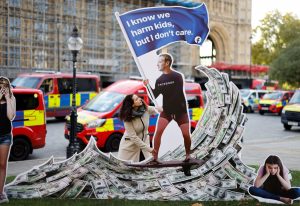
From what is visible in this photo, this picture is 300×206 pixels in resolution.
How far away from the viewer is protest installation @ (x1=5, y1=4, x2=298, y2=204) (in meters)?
6.81

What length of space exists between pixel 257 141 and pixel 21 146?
791 centimetres

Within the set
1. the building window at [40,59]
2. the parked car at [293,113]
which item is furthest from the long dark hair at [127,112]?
the building window at [40,59]

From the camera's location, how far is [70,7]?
3544cm

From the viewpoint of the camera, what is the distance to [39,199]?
262 inches

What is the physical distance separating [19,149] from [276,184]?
7.07 metres

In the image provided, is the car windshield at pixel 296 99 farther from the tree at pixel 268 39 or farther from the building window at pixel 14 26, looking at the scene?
the tree at pixel 268 39

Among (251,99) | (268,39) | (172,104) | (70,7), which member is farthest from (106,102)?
(268,39)

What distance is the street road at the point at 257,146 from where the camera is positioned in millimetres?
11578

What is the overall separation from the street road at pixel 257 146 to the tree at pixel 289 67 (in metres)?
15.6

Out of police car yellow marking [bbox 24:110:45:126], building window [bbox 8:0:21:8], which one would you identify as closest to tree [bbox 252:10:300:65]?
building window [bbox 8:0:21:8]

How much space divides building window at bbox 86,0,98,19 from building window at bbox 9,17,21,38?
6287mm

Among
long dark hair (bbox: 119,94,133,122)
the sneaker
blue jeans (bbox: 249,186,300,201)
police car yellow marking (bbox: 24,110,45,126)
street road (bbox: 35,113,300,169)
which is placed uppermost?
long dark hair (bbox: 119,94,133,122)

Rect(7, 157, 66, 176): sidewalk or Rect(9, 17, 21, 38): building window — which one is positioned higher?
Rect(9, 17, 21, 38): building window

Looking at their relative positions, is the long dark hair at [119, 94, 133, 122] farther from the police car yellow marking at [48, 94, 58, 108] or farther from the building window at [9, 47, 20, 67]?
the building window at [9, 47, 20, 67]
